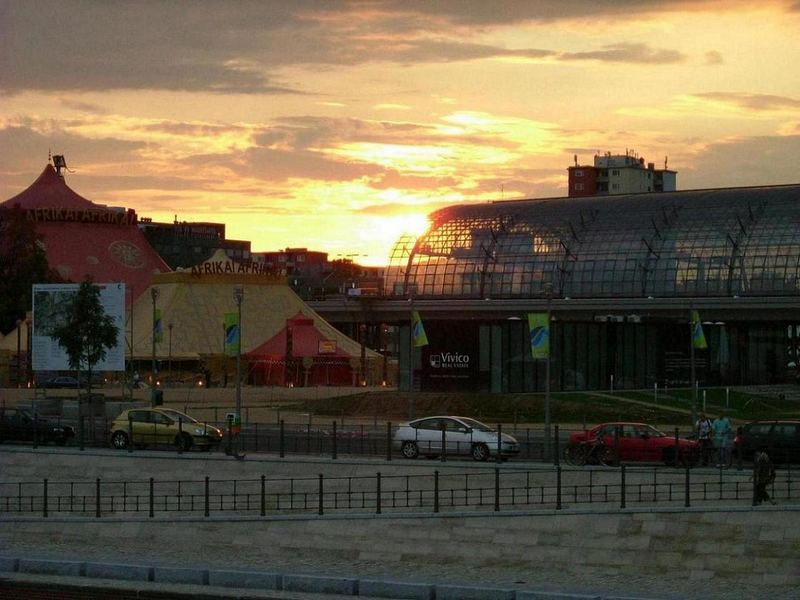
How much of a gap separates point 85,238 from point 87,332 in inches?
2995

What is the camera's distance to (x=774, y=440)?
48.0 metres

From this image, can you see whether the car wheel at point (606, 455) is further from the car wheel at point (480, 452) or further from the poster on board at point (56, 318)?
the poster on board at point (56, 318)

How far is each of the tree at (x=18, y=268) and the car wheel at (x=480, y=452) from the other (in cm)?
7313

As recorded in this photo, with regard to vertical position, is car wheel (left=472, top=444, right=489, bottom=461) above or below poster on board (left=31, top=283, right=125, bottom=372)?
below

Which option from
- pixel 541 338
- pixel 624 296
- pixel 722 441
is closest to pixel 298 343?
pixel 624 296

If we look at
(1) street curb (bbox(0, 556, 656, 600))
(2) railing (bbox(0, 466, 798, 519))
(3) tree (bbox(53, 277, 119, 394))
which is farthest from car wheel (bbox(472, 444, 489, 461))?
(1) street curb (bbox(0, 556, 656, 600))

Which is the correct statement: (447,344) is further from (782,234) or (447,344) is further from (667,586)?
(667,586)

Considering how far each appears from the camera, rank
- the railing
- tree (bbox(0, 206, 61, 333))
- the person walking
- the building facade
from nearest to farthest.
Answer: the person walking
the railing
the building facade
tree (bbox(0, 206, 61, 333))

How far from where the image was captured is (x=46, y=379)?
123812 millimetres

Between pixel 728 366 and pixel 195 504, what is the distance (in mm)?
59290

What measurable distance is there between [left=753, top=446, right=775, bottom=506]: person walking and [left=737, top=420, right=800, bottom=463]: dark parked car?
220 inches

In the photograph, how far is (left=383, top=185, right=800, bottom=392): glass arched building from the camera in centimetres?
10406

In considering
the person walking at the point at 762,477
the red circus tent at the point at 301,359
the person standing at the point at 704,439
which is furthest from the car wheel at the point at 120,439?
the red circus tent at the point at 301,359

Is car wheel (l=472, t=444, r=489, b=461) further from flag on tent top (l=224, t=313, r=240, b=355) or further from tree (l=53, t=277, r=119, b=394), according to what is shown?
tree (l=53, t=277, r=119, b=394)
